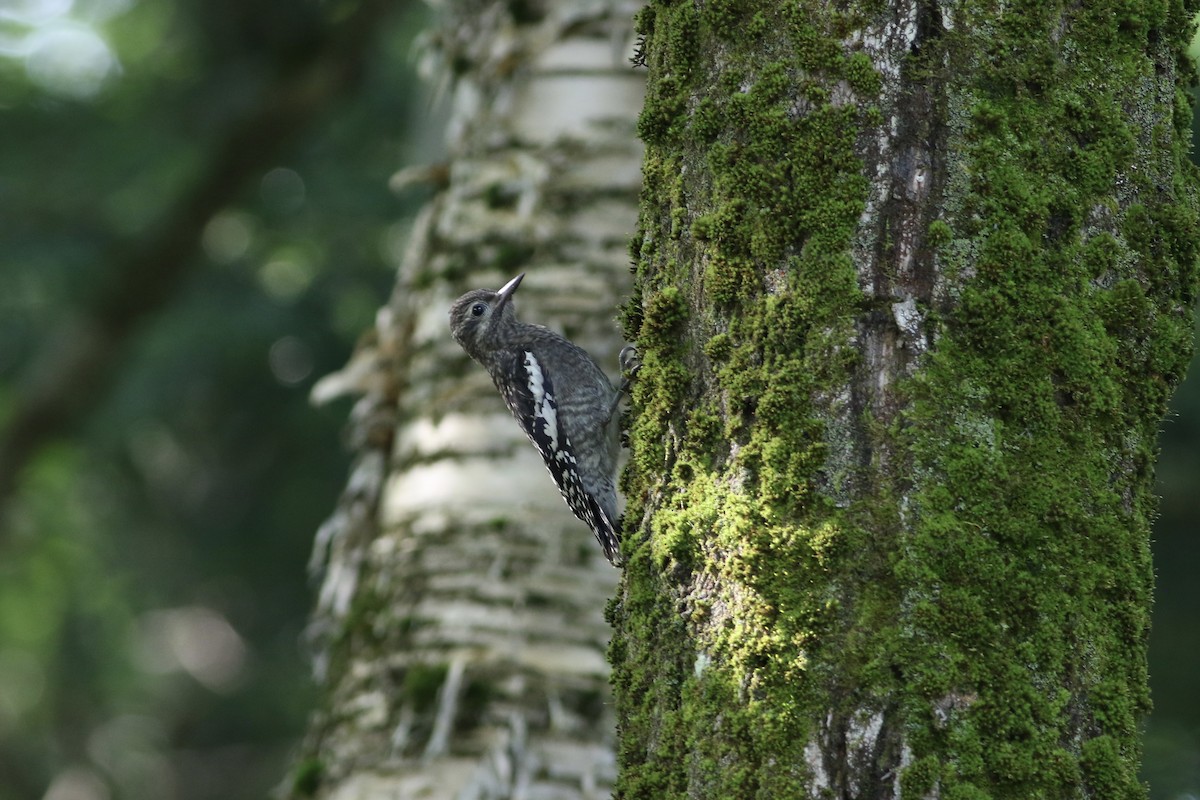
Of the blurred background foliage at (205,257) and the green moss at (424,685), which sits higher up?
the blurred background foliage at (205,257)

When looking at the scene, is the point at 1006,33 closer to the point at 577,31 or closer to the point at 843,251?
the point at 843,251

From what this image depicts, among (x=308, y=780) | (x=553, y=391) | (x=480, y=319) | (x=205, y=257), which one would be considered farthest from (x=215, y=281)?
(x=308, y=780)

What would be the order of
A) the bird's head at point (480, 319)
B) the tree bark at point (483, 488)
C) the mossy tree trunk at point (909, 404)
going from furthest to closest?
1. the bird's head at point (480, 319)
2. the tree bark at point (483, 488)
3. the mossy tree trunk at point (909, 404)

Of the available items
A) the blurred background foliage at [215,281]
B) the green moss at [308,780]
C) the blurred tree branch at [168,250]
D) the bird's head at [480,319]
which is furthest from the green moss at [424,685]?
the blurred tree branch at [168,250]

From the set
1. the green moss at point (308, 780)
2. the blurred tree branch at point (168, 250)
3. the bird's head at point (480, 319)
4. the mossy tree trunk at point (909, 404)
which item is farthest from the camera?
the blurred tree branch at point (168, 250)

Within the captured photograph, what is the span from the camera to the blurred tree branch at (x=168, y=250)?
801cm

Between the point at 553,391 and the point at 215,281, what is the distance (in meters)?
5.83

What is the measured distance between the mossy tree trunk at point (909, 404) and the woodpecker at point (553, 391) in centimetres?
233

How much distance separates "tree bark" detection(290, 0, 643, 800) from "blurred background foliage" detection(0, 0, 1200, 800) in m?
1.66

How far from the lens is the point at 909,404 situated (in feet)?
7.19

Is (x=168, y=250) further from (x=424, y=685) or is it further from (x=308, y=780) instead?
(x=424, y=685)

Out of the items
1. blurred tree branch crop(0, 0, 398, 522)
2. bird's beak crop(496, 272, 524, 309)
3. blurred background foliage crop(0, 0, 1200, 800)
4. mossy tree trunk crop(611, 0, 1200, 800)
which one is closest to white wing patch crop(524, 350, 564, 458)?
bird's beak crop(496, 272, 524, 309)

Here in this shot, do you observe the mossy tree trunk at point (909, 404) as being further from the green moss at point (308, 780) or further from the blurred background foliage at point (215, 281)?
the blurred background foliage at point (215, 281)

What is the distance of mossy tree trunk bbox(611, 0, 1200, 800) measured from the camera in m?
2.10
